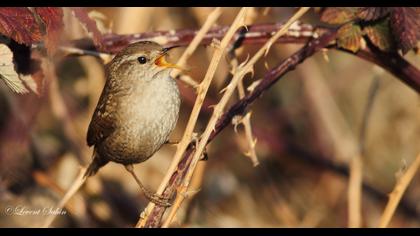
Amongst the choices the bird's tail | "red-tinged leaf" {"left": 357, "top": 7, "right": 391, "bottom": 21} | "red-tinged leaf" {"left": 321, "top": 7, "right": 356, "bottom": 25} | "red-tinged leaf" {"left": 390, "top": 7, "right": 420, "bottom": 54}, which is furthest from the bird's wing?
"red-tinged leaf" {"left": 390, "top": 7, "right": 420, "bottom": 54}

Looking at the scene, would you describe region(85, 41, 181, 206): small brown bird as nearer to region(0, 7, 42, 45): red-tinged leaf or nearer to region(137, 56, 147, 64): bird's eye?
region(137, 56, 147, 64): bird's eye

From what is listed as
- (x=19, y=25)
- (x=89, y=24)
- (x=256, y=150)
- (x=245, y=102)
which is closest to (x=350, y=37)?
(x=245, y=102)

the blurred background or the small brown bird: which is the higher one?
the small brown bird

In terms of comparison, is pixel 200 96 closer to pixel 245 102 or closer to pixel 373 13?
pixel 245 102

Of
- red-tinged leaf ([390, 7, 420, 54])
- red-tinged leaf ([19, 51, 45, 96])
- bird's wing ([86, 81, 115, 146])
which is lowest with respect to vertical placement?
bird's wing ([86, 81, 115, 146])

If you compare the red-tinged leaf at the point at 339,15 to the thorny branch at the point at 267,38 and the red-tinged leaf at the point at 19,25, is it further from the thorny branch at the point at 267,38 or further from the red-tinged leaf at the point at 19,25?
the red-tinged leaf at the point at 19,25
